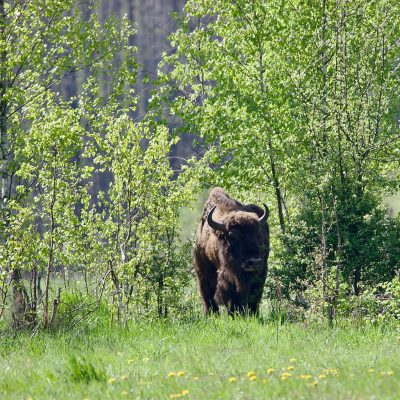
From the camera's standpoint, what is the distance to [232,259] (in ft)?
51.5

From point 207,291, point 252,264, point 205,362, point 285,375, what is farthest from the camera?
point 207,291

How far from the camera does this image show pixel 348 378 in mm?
7688

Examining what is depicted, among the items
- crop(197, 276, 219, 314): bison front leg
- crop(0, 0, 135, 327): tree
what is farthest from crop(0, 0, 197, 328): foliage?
crop(197, 276, 219, 314): bison front leg

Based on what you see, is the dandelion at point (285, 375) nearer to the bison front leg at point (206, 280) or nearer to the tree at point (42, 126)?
the tree at point (42, 126)

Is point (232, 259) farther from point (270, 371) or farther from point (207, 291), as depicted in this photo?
point (270, 371)

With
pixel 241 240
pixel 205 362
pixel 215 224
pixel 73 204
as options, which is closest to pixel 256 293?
pixel 241 240

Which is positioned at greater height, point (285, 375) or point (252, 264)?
point (252, 264)

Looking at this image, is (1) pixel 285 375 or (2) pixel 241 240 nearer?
(1) pixel 285 375

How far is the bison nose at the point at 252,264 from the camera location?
15305 mm

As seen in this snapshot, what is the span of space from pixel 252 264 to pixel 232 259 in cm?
50

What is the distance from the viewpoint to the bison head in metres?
15.6

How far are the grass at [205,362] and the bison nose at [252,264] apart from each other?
118 inches

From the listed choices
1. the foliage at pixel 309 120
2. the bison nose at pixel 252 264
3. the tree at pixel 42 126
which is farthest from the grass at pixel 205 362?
the bison nose at pixel 252 264

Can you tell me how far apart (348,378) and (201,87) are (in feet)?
46.8
